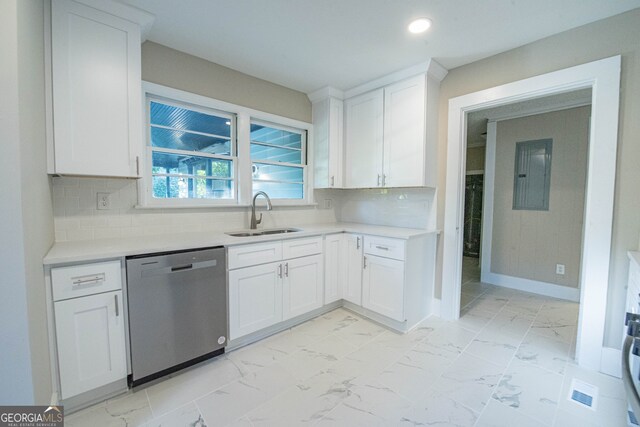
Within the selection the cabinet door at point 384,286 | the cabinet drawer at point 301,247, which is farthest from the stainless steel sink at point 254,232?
the cabinet door at point 384,286

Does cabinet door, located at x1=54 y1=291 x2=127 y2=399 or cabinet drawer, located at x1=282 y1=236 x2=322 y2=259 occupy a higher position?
cabinet drawer, located at x1=282 y1=236 x2=322 y2=259

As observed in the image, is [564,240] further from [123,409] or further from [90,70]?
[90,70]

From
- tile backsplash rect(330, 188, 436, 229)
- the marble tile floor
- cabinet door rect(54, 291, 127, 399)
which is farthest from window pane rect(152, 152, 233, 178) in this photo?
the marble tile floor

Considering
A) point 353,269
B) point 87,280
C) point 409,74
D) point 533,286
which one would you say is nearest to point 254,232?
point 353,269

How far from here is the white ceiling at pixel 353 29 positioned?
5.64 feet

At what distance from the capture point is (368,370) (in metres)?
1.88

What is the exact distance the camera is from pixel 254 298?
2156 mm

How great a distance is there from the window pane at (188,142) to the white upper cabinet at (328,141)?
107 centimetres

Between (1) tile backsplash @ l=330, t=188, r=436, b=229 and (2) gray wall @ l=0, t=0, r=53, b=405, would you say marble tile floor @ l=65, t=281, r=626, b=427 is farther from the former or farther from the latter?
(1) tile backsplash @ l=330, t=188, r=436, b=229

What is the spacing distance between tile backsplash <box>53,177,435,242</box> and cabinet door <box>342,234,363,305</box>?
62cm

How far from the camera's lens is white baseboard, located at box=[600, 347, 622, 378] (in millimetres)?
1796

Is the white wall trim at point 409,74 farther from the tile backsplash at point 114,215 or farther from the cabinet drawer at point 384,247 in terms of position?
the tile backsplash at point 114,215

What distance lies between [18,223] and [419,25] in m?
2.51

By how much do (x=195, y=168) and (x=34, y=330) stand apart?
1606 mm
